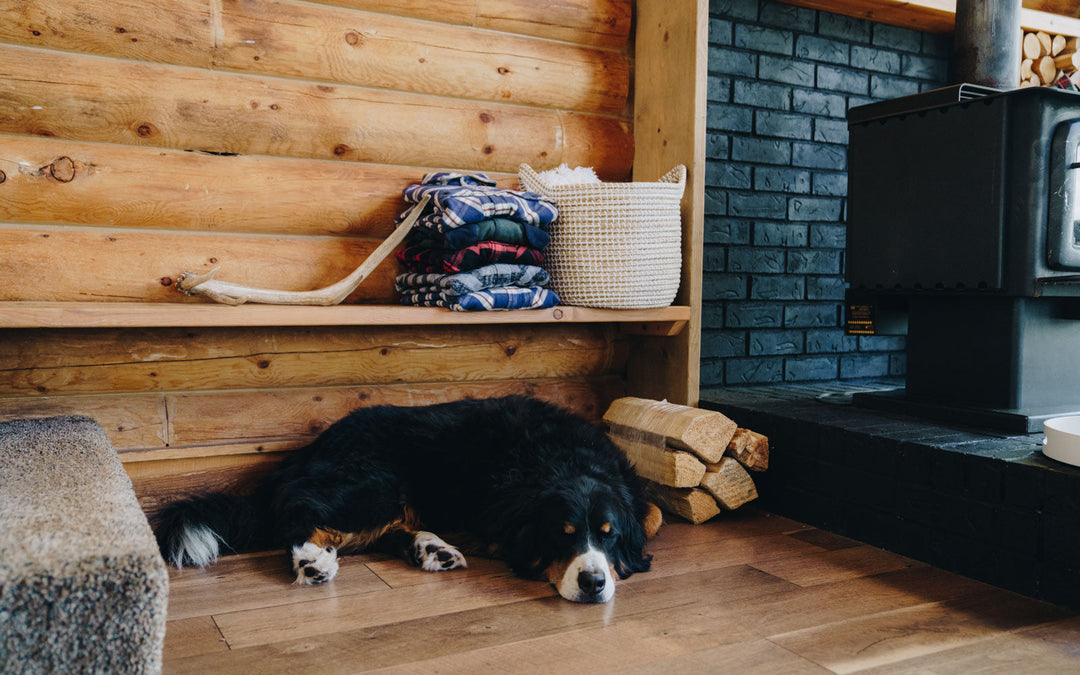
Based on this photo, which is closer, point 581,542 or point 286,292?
point 581,542

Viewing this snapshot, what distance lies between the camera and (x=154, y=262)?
233 centimetres

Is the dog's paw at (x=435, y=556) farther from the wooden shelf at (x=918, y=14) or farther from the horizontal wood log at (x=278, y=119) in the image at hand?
the wooden shelf at (x=918, y=14)

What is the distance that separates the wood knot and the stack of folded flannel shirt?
0.90m

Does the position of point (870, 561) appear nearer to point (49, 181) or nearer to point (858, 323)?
point (858, 323)

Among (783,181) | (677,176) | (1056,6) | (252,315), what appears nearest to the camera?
(252,315)

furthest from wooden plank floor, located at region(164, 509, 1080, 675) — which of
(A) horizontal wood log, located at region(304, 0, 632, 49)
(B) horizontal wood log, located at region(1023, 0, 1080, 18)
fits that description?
(B) horizontal wood log, located at region(1023, 0, 1080, 18)

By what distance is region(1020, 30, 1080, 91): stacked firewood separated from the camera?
3.56 meters

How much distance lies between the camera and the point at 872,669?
59.6 inches

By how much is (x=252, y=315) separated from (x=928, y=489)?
5.89ft

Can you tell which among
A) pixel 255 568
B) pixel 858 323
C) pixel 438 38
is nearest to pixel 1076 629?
pixel 858 323

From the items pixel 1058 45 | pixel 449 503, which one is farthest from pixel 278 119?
pixel 1058 45

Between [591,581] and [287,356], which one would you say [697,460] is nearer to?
[591,581]

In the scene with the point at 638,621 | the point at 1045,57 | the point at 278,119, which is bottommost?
the point at 638,621

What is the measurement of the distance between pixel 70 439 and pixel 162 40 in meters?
1.19
